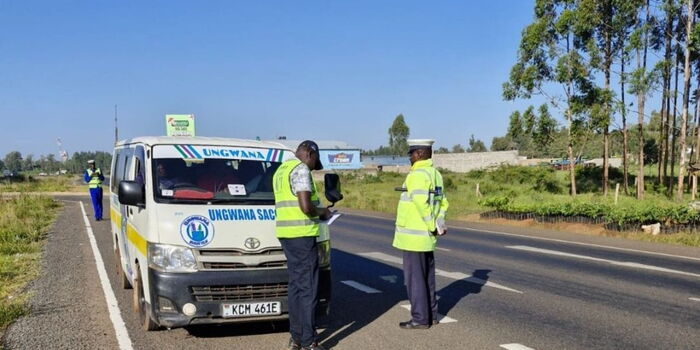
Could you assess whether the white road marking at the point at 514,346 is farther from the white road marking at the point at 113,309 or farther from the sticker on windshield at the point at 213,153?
the white road marking at the point at 113,309

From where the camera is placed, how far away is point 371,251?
506 inches

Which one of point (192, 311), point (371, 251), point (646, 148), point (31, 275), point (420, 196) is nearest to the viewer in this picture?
point (192, 311)

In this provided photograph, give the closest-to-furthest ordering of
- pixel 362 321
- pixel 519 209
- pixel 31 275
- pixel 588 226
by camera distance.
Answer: pixel 362 321 → pixel 31 275 → pixel 588 226 → pixel 519 209

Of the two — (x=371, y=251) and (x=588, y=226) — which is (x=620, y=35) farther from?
(x=371, y=251)

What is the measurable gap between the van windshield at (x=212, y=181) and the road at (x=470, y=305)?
1.37m

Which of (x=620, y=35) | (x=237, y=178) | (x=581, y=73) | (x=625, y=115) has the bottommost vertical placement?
(x=237, y=178)

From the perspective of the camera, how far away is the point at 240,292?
18.3 feet

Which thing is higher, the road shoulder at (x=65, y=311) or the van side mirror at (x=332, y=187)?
the van side mirror at (x=332, y=187)

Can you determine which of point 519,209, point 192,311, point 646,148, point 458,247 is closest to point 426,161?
point 192,311

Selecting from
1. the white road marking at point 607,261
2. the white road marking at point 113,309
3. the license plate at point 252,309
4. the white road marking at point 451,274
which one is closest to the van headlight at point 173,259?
the license plate at point 252,309

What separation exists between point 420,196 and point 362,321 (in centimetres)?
160

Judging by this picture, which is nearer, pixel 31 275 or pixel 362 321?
pixel 362 321

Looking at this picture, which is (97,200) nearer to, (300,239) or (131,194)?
(131,194)

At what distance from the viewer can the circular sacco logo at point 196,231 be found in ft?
18.4
